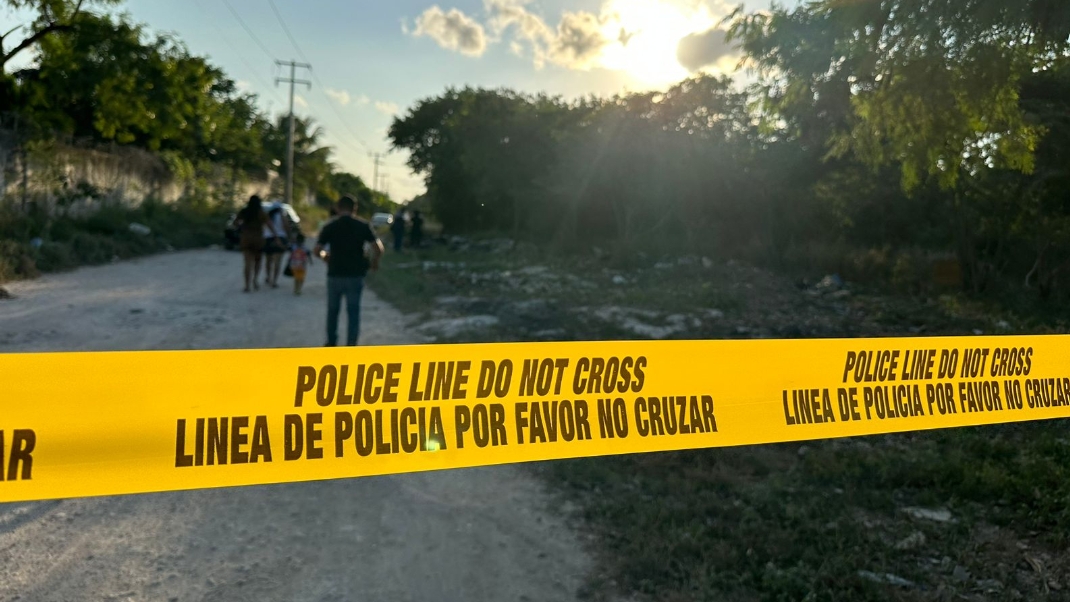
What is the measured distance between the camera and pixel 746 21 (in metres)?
6.92

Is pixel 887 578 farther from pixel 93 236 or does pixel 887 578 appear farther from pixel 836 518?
pixel 93 236

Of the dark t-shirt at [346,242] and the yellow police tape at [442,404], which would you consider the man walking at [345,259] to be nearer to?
the dark t-shirt at [346,242]

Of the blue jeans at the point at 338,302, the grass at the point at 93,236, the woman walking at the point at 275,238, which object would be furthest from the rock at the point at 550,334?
the grass at the point at 93,236

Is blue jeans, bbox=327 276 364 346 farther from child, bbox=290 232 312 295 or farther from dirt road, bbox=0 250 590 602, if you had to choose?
child, bbox=290 232 312 295

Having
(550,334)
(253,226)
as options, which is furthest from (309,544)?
(253,226)

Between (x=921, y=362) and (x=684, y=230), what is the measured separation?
23210 millimetres

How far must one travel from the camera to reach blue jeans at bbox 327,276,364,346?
803cm

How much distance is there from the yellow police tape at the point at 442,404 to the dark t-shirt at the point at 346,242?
5.18 metres

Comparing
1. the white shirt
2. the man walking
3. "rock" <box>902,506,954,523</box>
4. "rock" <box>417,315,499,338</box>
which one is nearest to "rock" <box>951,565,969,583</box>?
"rock" <box>902,506,954,523</box>

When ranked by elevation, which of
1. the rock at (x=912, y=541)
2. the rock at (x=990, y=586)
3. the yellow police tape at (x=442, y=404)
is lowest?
the rock at (x=990, y=586)

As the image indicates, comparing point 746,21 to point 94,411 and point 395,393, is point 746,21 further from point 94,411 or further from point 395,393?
point 94,411

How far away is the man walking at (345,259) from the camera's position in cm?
795

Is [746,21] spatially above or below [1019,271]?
above

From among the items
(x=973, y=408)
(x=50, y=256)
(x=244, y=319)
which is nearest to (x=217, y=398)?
(x=973, y=408)
